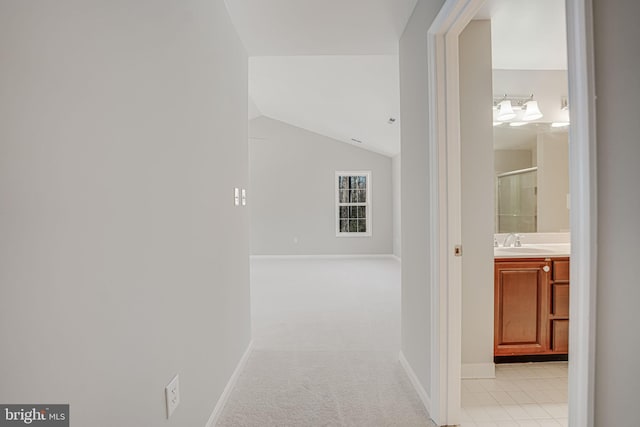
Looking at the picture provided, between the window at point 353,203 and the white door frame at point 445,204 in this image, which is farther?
the window at point 353,203

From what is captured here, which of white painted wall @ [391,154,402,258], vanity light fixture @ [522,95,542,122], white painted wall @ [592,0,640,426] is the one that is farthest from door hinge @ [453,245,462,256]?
white painted wall @ [391,154,402,258]

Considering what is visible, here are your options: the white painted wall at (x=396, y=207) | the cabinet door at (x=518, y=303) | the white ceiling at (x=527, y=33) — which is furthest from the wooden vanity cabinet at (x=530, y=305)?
the white painted wall at (x=396, y=207)

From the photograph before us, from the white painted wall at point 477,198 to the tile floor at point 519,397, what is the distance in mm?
140

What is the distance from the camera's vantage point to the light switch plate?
4.19 feet

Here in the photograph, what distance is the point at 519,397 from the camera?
2.12 meters

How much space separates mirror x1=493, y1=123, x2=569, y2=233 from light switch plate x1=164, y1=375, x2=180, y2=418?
282cm

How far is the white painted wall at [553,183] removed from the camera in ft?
9.99

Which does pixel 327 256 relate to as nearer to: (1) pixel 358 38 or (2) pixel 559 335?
(2) pixel 559 335

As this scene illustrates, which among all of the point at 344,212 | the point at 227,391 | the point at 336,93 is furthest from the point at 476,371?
the point at 344,212

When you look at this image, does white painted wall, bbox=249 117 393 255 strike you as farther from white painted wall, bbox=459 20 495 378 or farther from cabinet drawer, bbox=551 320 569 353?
white painted wall, bbox=459 20 495 378

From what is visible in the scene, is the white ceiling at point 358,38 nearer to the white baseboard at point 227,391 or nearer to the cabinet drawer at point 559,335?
the cabinet drawer at point 559,335

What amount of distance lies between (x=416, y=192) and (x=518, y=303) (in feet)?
3.86

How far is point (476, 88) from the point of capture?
7.66 ft

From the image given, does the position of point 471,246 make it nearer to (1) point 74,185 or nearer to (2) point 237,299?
(2) point 237,299
